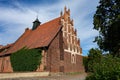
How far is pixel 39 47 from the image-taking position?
103ft

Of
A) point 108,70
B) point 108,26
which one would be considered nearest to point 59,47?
point 108,26

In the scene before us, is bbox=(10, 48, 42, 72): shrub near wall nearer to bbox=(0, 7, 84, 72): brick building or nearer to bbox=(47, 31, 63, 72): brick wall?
bbox=(0, 7, 84, 72): brick building

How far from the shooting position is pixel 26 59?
3203cm

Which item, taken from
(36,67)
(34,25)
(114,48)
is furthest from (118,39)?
(34,25)

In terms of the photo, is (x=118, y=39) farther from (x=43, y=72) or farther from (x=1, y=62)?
(x=1, y=62)

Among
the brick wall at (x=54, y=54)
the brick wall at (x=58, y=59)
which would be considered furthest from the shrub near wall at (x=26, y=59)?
the brick wall at (x=58, y=59)

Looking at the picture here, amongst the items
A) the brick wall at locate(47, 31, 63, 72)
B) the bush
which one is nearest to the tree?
the brick wall at locate(47, 31, 63, 72)

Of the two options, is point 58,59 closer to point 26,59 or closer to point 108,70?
point 26,59

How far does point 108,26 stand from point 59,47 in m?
11.4

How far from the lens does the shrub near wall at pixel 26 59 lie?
31.0m

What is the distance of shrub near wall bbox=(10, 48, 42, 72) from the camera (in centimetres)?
3095

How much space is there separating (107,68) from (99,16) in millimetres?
16455

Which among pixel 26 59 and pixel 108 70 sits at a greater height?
pixel 26 59

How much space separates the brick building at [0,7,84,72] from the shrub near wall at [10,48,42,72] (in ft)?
2.83
